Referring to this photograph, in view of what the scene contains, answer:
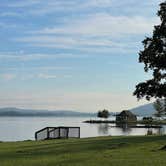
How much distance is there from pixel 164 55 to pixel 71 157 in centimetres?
1327

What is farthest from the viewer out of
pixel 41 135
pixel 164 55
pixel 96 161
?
pixel 41 135

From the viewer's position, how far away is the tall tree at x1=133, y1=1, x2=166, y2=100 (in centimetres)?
3622

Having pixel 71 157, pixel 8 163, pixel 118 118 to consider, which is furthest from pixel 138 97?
pixel 118 118

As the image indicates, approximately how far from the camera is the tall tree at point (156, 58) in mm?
36219

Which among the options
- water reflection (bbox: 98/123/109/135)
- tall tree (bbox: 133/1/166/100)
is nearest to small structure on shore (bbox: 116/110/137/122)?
water reflection (bbox: 98/123/109/135)

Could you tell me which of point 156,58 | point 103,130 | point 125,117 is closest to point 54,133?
point 156,58

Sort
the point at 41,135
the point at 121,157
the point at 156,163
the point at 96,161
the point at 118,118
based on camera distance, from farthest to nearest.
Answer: the point at 118,118
the point at 41,135
the point at 121,157
the point at 96,161
the point at 156,163

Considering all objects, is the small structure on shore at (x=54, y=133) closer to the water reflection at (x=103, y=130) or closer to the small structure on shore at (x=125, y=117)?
the water reflection at (x=103, y=130)

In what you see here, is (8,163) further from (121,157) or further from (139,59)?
(139,59)

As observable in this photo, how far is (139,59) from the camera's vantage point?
3744 centimetres

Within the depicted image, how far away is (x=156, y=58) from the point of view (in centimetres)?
3644

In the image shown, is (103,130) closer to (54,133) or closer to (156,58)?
(54,133)

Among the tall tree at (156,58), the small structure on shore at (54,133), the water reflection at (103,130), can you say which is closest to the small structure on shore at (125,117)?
the water reflection at (103,130)

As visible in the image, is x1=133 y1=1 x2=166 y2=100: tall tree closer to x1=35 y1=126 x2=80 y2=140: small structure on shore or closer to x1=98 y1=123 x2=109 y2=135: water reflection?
x1=35 y1=126 x2=80 y2=140: small structure on shore
